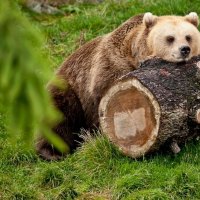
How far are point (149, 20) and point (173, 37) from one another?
0.43 m

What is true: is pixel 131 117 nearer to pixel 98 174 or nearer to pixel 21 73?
pixel 98 174

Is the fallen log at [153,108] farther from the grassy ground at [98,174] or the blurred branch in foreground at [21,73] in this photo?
the blurred branch in foreground at [21,73]

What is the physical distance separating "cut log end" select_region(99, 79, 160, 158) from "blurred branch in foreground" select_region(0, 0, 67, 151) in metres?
4.26

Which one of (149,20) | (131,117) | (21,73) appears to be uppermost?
(21,73)

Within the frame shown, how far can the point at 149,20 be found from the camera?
6.63m

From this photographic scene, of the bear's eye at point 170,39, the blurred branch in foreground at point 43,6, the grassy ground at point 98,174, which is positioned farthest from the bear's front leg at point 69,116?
the blurred branch in foreground at point 43,6

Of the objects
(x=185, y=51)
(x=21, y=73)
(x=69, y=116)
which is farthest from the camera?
(x=69, y=116)

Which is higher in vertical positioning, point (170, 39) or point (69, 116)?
point (170, 39)

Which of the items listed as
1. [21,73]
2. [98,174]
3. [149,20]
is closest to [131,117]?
[98,174]

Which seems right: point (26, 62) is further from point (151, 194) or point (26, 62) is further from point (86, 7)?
point (86, 7)

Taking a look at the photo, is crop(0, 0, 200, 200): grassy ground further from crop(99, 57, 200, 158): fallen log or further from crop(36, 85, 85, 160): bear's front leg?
crop(36, 85, 85, 160): bear's front leg

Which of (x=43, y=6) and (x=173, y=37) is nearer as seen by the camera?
(x=173, y=37)

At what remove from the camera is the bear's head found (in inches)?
244

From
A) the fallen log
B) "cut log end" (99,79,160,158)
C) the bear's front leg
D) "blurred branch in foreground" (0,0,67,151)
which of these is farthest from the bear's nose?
"blurred branch in foreground" (0,0,67,151)
